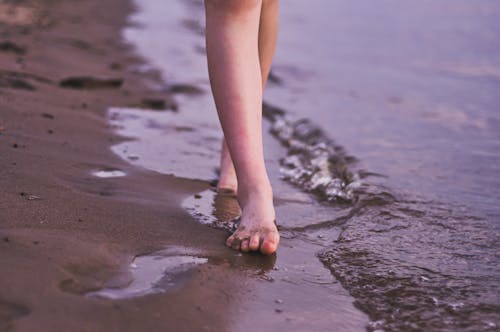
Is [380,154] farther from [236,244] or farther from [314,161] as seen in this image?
[236,244]

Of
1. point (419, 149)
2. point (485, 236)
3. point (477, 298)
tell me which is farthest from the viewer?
point (419, 149)

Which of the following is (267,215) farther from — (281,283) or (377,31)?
(377,31)

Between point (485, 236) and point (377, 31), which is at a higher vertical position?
point (377, 31)

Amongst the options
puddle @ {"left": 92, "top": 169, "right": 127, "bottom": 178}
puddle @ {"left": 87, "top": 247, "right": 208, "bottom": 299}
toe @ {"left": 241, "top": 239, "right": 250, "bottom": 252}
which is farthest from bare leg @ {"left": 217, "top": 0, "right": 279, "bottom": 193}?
puddle @ {"left": 87, "top": 247, "right": 208, "bottom": 299}

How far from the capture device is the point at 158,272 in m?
1.73

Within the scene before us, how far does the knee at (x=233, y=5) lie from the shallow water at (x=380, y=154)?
0.64 m

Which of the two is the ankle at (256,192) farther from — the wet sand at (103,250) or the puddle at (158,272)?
the puddle at (158,272)

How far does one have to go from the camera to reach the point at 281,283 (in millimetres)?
1812

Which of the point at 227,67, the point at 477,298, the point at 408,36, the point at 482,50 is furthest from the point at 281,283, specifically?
the point at 408,36

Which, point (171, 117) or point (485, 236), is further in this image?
point (171, 117)

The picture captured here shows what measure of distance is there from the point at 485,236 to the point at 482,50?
4834 mm

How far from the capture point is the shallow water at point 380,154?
6.30 ft

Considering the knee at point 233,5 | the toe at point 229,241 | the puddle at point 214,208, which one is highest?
the knee at point 233,5

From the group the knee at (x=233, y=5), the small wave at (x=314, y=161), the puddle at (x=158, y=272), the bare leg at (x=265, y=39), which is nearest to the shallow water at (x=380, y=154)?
the small wave at (x=314, y=161)
